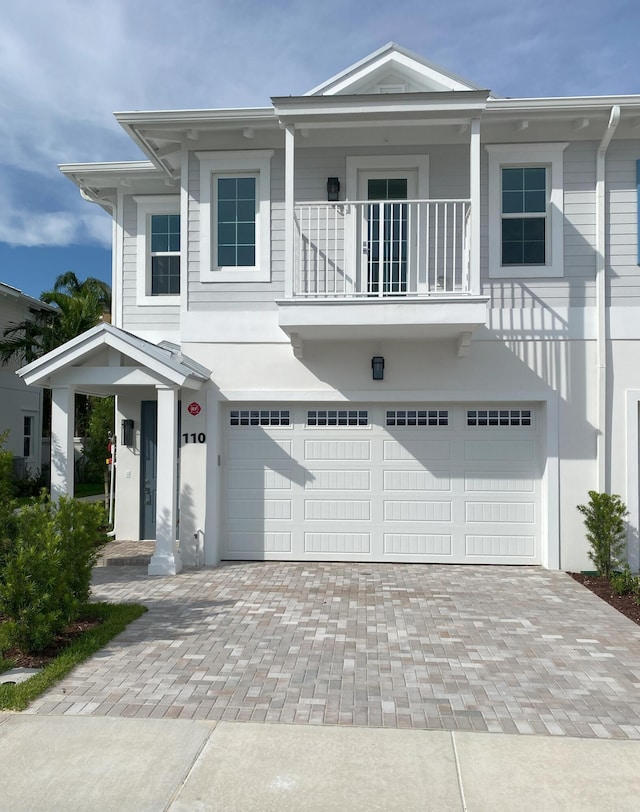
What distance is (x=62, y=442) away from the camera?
29.5 ft

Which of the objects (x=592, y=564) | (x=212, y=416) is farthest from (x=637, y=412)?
(x=212, y=416)

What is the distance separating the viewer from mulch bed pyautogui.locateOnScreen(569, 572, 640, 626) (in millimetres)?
7074

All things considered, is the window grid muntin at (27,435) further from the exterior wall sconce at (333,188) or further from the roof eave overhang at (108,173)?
the exterior wall sconce at (333,188)

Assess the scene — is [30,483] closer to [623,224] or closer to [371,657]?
[371,657]

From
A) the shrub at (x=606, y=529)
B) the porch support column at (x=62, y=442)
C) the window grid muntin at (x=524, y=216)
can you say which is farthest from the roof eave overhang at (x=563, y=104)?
the porch support column at (x=62, y=442)

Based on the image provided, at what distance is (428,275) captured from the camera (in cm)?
933

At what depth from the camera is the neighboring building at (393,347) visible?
9.06m

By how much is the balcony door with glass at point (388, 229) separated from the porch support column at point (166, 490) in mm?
3349

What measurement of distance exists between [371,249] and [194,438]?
3.82 m

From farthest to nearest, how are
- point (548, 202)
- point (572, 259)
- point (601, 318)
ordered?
point (548, 202)
point (572, 259)
point (601, 318)

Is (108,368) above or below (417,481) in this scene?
above

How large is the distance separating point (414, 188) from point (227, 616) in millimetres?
6601

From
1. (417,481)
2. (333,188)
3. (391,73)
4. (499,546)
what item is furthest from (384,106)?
(499,546)

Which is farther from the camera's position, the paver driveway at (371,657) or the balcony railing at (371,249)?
the balcony railing at (371,249)
